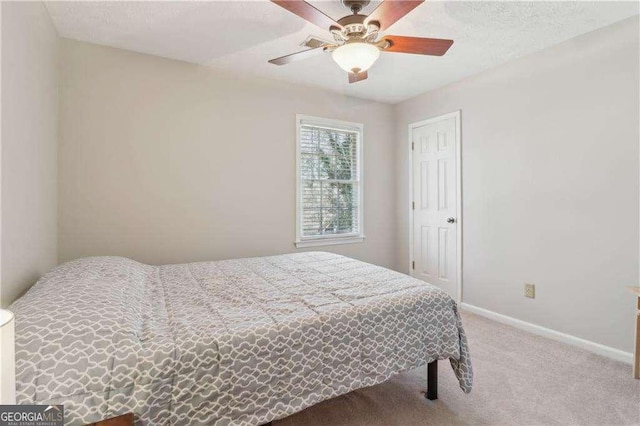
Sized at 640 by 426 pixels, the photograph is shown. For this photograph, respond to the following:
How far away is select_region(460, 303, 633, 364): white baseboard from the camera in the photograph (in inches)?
91.8

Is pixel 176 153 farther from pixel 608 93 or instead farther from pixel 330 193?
pixel 608 93

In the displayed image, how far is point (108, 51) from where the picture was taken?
2.69m

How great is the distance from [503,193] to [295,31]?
245 centimetres

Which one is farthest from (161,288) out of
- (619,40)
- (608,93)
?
(619,40)

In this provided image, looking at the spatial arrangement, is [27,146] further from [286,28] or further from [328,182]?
[328,182]

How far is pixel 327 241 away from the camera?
150 inches

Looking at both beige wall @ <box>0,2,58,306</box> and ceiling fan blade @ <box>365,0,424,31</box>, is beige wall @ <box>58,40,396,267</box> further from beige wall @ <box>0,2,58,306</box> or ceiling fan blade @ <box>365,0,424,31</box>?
ceiling fan blade @ <box>365,0,424,31</box>

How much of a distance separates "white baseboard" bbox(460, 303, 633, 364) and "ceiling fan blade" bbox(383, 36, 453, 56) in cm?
253

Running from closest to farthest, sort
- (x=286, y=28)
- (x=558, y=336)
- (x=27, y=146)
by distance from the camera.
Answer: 1. (x=27, y=146)
2. (x=286, y=28)
3. (x=558, y=336)

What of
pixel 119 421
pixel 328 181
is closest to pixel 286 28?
pixel 328 181

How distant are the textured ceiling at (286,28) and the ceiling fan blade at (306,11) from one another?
1.45 ft

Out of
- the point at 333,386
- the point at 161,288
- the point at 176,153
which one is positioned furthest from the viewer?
the point at 176,153

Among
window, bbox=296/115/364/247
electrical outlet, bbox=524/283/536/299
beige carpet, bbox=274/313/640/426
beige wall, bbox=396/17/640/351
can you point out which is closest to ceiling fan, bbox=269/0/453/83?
beige wall, bbox=396/17/640/351

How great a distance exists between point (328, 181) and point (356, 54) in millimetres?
2076
